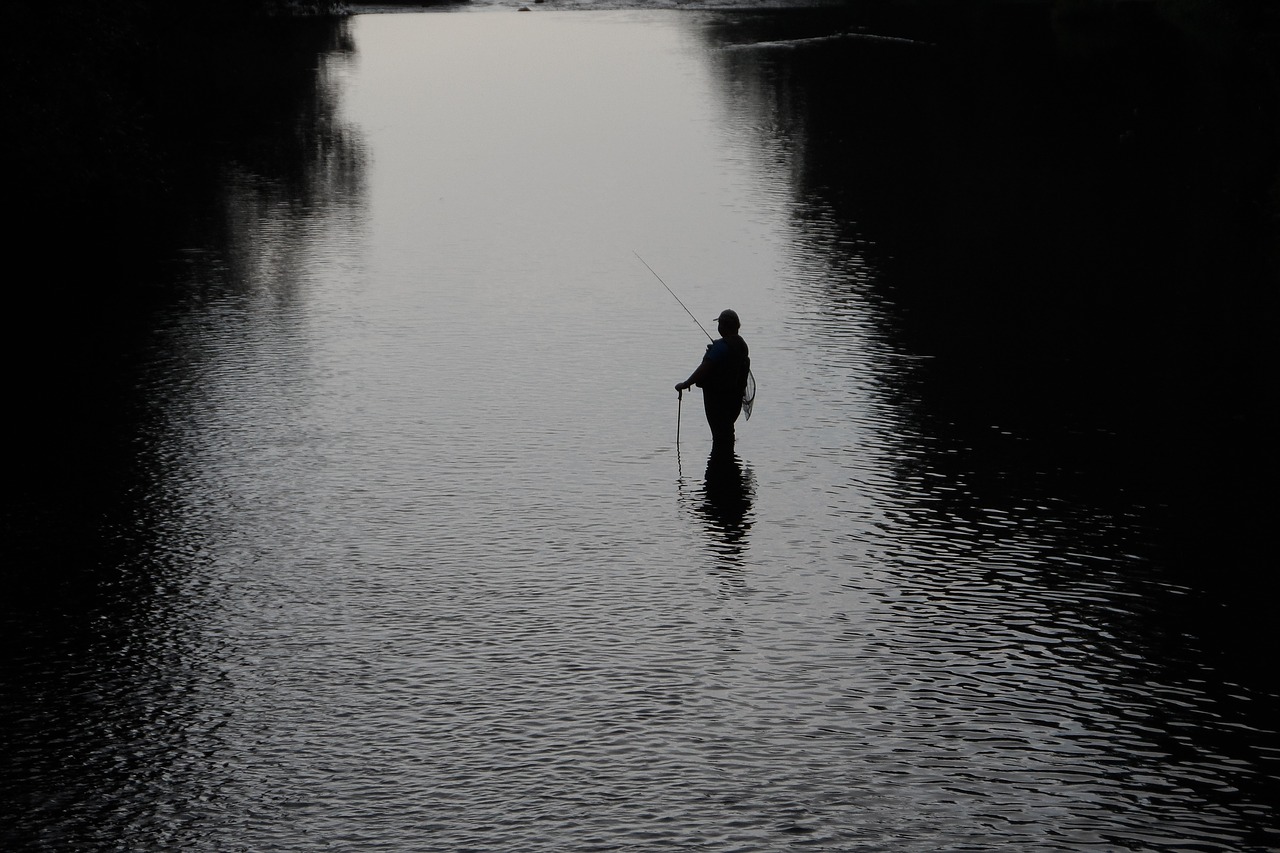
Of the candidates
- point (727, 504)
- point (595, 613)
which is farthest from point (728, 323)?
point (595, 613)

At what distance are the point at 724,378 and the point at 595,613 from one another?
166 inches

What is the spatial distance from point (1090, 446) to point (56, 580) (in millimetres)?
9742

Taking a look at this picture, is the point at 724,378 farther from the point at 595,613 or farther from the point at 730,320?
the point at 595,613

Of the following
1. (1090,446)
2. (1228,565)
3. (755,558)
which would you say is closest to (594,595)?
(755,558)

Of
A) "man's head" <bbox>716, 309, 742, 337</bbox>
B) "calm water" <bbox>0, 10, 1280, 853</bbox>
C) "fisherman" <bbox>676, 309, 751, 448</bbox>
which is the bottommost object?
"calm water" <bbox>0, 10, 1280, 853</bbox>

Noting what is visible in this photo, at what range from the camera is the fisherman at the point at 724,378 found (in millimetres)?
15680

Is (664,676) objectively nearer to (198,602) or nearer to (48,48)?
(198,602)

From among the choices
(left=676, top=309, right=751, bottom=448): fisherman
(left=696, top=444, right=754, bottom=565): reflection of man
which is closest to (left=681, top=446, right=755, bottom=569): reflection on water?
(left=696, top=444, right=754, bottom=565): reflection of man

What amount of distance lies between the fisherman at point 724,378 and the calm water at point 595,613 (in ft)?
1.26

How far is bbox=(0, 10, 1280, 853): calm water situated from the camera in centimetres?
938

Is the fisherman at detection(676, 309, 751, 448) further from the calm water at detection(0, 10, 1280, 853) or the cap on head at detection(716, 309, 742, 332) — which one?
the calm water at detection(0, 10, 1280, 853)

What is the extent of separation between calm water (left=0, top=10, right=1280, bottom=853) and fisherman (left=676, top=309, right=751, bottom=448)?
384 millimetres

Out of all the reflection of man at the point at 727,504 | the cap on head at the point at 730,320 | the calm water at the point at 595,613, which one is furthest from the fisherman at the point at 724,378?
the calm water at the point at 595,613

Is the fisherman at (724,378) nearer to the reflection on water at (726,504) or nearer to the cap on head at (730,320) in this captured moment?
the cap on head at (730,320)
